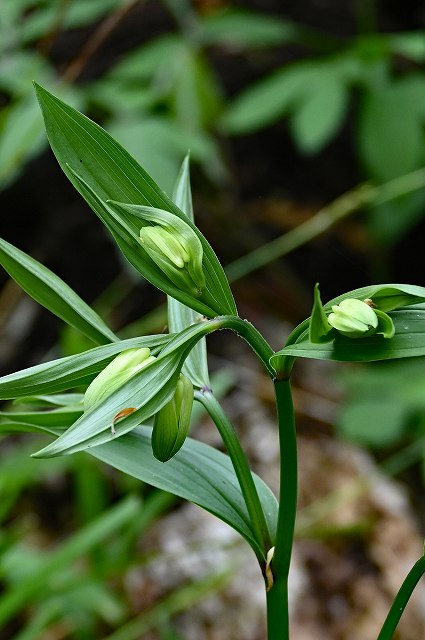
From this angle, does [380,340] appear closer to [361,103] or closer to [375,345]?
[375,345]

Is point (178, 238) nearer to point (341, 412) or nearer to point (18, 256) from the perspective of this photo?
point (18, 256)

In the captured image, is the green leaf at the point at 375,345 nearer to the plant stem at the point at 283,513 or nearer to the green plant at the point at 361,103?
the plant stem at the point at 283,513

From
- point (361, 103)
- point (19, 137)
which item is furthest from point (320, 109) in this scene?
point (19, 137)

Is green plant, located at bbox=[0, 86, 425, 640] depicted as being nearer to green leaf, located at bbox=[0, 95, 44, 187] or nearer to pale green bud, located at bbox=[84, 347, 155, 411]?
pale green bud, located at bbox=[84, 347, 155, 411]

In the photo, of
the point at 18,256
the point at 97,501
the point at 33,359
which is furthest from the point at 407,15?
the point at 18,256

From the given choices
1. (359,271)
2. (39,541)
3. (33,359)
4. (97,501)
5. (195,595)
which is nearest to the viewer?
(195,595)

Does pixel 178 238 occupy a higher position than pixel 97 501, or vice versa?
pixel 178 238
